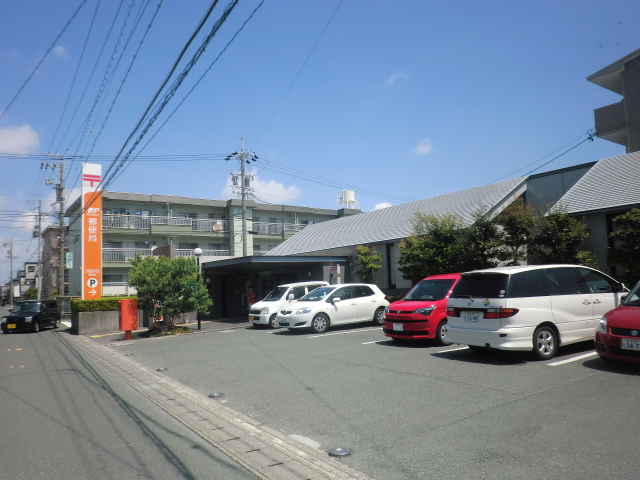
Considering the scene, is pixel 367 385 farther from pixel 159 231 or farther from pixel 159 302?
pixel 159 231

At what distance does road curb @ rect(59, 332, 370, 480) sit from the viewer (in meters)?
4.44

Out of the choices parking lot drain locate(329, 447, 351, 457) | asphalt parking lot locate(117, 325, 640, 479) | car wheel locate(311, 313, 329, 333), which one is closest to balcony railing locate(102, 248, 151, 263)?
car wheel locate(311, 313, 329, 333)

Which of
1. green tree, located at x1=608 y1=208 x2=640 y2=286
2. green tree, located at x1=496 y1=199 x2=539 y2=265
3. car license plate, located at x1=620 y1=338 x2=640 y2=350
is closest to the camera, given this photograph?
car license plate, located at x1=620 y1=338 x2=640 y2=350

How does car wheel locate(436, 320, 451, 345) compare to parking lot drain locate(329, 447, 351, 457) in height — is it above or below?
above

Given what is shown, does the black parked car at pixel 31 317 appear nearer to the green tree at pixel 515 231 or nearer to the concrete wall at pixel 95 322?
the concrete wall at pixel 95 322

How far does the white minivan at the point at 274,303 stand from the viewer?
18266 mm

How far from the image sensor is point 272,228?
146ft

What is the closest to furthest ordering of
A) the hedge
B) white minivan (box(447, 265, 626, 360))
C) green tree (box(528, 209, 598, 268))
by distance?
white minivan (box(447, 265, 626, 360)), green tree (box(528, 209, 598, 268)), the hedge

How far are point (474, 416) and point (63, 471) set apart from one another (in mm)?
4442

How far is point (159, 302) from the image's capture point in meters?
18.2

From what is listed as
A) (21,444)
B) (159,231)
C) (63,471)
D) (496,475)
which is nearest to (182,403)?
(21,444)

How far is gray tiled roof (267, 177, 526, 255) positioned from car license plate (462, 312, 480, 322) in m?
9.78

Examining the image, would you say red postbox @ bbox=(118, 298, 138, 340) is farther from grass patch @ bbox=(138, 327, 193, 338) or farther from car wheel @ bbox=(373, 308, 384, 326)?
car wheel @ bbox=(373, 308, 384, 326)

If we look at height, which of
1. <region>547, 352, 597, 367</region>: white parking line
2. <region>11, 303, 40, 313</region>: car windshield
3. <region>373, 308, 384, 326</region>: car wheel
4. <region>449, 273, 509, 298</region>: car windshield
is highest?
<region>449, 273, 509, 298</region>: car windshield
